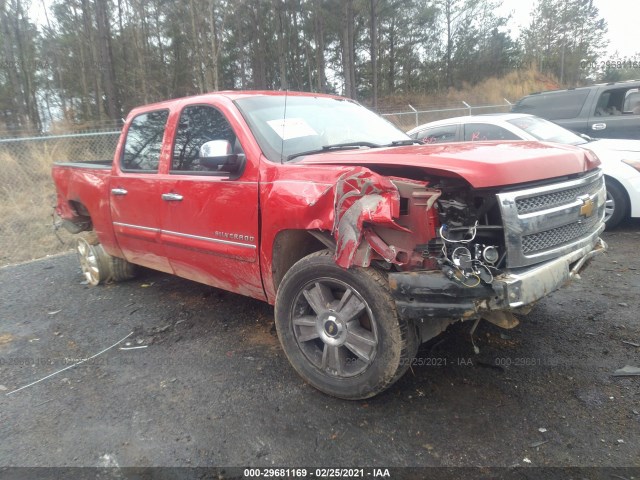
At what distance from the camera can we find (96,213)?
15.6ft

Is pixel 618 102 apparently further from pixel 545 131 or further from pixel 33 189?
pixel 33 189

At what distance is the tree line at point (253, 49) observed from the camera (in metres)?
21.8

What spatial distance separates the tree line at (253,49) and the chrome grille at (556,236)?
16.0 meters

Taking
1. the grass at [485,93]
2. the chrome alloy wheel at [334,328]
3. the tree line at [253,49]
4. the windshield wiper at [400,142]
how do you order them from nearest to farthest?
the chrome alloy wheel at [334,328], the windshield wiper at [400,142], the tree line at [253,49], the grass at [485,93]

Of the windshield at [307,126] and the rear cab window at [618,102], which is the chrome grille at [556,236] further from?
the rear cab window at [618,102]

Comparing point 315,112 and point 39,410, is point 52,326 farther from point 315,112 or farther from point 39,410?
point 315,112

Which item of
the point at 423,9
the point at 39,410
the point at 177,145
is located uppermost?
the point at 423,9

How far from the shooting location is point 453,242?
7.35 feet

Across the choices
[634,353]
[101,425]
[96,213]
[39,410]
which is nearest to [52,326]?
[96,213]

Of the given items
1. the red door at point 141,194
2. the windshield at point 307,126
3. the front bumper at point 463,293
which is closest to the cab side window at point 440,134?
the windshield at point 307,126

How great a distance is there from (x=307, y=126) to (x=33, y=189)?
9.45 meters

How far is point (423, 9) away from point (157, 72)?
20.2m

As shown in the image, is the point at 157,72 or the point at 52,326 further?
the point at 157,72

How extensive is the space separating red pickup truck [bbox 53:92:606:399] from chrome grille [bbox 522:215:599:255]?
0.04 ft
